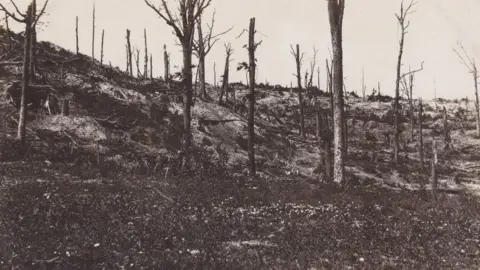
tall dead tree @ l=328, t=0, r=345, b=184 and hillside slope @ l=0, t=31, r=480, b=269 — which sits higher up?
tall dead tree @ l=328, t=0, r=345, b=184

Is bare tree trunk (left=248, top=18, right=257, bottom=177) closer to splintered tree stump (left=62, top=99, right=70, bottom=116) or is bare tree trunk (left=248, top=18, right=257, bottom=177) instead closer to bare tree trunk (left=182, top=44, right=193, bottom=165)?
bare tree trunk (left=182, top=44, right=193, bottom=165)

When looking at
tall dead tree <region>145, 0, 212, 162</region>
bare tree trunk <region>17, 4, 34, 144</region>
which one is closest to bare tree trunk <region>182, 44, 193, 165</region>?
→ tall dead tree <region>145, 0, 212, 162</region>

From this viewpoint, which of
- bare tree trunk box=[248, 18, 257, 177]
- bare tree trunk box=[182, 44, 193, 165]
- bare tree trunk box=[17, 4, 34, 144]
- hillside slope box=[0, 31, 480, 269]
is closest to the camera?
hillside slope box=[0, 31, 480, 269]

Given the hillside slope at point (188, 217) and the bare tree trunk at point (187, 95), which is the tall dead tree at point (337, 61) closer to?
the hillside slope at point (188, 217)

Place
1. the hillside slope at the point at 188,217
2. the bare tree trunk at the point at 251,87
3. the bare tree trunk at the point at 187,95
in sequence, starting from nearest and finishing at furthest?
the hillside slope at the point at 188,217, the bare tree trunk at the point at 187,95, the bare tree trunk at the point at 251,87

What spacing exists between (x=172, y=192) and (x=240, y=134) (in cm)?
2360

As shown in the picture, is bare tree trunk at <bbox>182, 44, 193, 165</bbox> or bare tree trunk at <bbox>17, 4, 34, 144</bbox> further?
bare tree trunk at <bbox>17, 4, 34, 144</bbox>

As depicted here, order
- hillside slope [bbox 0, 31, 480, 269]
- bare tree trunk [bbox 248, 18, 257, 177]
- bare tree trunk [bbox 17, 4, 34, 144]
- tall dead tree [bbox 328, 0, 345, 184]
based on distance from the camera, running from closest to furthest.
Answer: hillside slope [bbox 0, 31, 480, 269] → tall dead tree [bbox 328, 0, 345, 184] → bare tree trunk [bbox 248, 18, 257, 177] → bare tree trunk [bbox 17, 4, 34, 144]

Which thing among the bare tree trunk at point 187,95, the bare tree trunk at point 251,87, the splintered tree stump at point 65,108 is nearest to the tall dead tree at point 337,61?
the bare tree trunk at point 187,95

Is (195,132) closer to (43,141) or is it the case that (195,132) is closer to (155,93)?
(155,93)

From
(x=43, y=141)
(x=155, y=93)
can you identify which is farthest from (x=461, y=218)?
(x=155, y=93)

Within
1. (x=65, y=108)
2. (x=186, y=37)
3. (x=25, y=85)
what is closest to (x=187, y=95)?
(x=186, y=37)

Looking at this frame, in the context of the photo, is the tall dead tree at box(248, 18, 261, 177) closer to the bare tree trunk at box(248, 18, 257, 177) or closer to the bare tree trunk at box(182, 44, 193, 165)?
the bare tree trunk at box(248, 18, 257, 177)

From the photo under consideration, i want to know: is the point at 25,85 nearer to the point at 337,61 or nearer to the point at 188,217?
the point at 337,61
